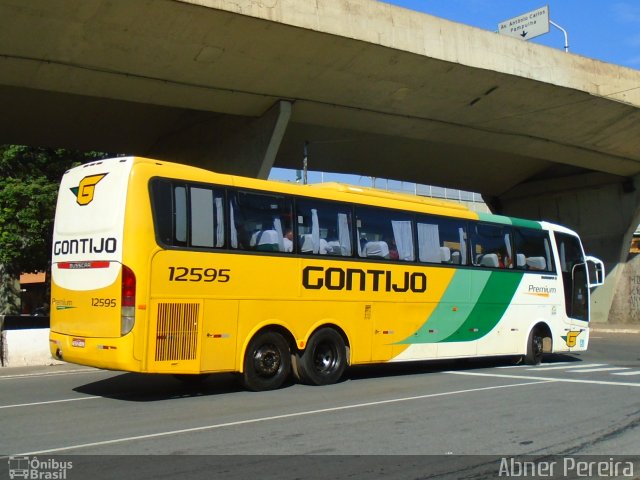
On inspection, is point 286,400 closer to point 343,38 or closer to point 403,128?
point 343,38

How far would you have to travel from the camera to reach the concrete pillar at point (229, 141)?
66.5 feet

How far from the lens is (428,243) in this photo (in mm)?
13195

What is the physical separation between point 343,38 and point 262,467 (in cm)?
1310

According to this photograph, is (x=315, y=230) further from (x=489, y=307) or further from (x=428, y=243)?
(x=489, y=307)

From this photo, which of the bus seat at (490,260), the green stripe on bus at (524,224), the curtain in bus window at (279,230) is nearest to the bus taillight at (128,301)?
the curtain in bus window at (279,230)

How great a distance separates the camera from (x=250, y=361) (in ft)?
34.7

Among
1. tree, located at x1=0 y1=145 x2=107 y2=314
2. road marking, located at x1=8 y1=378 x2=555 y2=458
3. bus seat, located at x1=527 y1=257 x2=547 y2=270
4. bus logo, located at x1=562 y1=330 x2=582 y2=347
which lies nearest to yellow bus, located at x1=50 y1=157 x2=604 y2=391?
bus seat, located at x1=527 y1=257 x2=547 y2=270

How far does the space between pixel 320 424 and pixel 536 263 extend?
916 centimetres

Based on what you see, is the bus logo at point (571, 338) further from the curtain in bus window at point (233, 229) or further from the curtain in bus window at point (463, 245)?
the curtain in bus window at point (233, 229)

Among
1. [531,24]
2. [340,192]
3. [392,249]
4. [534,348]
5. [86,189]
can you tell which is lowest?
[534,348]

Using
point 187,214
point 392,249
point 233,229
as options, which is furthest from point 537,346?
point 187,214

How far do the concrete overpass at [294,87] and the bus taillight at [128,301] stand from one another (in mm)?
8013

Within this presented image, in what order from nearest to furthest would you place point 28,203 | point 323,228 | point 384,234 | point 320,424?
point 320,424 → point 323,228 → point 384,234 → point 28,203

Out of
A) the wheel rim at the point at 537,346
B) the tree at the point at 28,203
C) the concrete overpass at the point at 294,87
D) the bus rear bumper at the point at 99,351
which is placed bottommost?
the wheel rim at the point at 537,346
